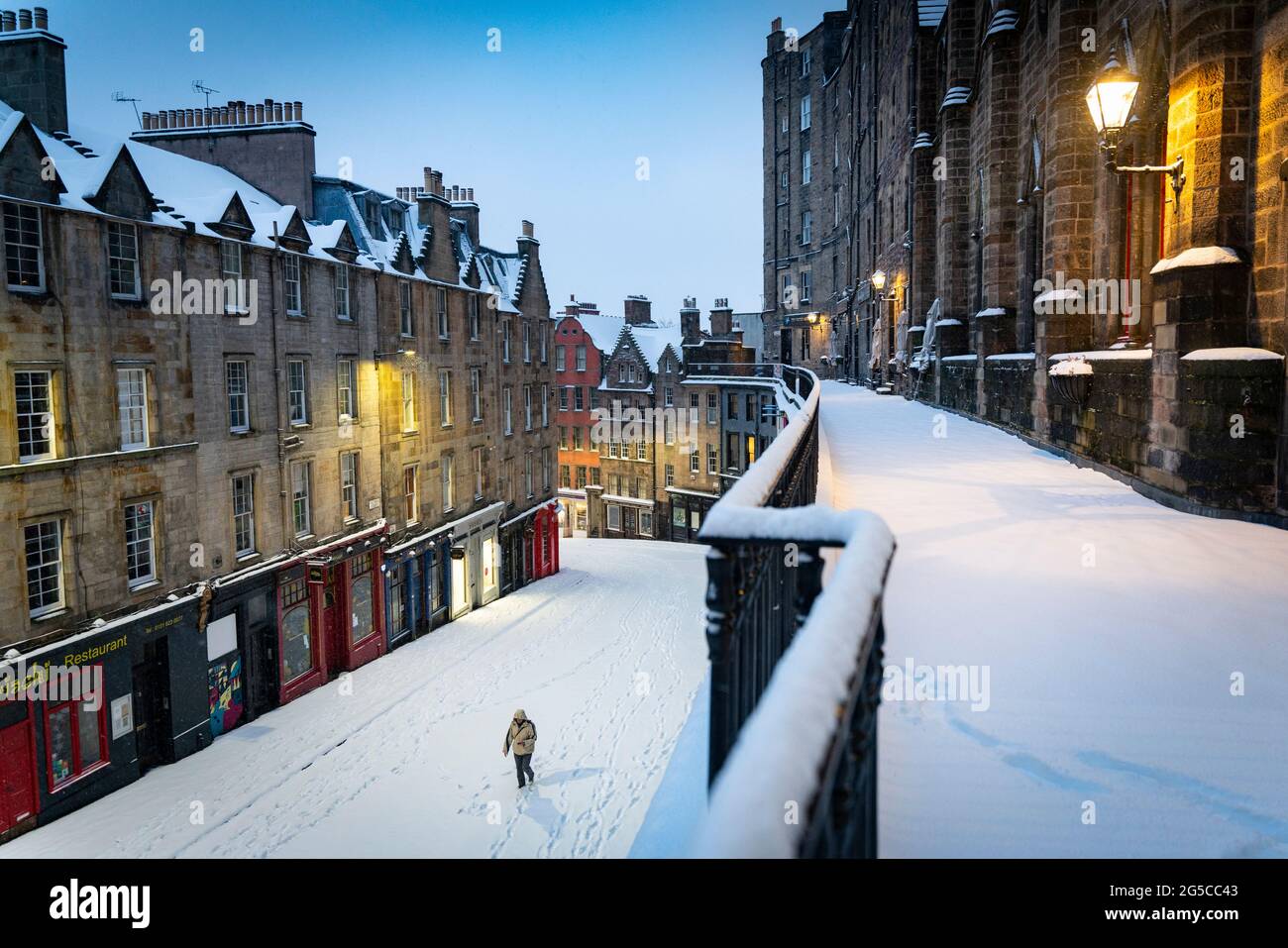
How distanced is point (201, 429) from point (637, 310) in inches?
1597

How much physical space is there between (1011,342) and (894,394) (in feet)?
48.2

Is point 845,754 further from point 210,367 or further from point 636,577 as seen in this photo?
point 636,577

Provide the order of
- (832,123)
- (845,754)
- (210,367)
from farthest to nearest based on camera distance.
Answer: (832,123) < (210,367) < (845,754)

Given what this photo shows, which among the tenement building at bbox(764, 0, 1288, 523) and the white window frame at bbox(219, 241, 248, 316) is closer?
the tenement building at bbox(764, 0, 1288, 523)

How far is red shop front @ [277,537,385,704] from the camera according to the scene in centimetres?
2400

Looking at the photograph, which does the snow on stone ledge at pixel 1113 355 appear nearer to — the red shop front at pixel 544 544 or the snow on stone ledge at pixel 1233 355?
the snow on stone ledge at pixel 1233 355

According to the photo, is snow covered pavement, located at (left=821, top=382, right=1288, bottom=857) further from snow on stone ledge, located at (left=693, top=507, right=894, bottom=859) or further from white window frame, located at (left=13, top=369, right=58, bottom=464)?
white window frame, located at (left=13, top=369, right=58, bottom=464)

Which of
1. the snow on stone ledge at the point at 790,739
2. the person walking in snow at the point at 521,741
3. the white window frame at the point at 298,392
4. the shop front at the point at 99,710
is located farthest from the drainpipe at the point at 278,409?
the snow on stone ledge at the point at 790,739

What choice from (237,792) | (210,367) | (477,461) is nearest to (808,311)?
(477,461)

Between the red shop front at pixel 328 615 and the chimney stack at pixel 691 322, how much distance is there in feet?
95.0

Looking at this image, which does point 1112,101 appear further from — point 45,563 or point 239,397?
point 239,397

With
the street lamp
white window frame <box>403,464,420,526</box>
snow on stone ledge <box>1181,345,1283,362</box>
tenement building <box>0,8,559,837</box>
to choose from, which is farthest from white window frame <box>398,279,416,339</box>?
snow on stone ledge <box>1181,345,1283,362</box>

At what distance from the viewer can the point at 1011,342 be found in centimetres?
1933

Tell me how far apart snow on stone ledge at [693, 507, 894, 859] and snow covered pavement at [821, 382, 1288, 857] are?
157 centimetres
